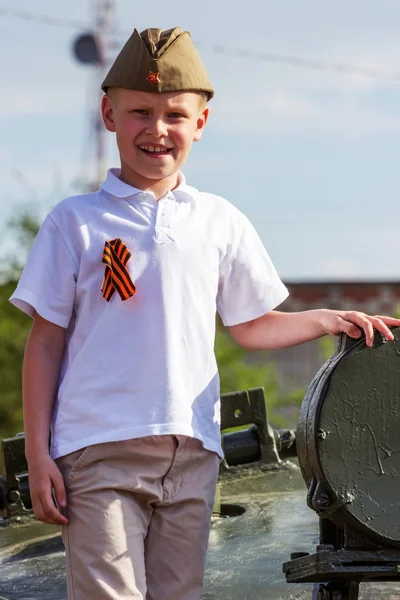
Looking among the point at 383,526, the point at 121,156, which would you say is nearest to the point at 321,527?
the point at 383,526

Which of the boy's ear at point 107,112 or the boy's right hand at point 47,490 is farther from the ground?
the boy's ear at point 107,112

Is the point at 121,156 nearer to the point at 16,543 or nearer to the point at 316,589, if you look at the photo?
the point at 316,589

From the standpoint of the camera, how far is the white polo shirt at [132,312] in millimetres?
3252

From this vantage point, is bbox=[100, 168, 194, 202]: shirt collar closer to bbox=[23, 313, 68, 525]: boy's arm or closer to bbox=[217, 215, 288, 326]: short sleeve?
bbox=[217, 215, 288, 326]: short sleeve

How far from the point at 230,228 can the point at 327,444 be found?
73 centimetres

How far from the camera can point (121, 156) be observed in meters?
3.47

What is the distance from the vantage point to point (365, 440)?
3.11 m

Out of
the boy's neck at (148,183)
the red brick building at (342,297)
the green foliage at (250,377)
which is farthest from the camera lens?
the red brick building at (342,297)

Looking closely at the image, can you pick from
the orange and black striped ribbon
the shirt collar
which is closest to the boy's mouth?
the shirt collar

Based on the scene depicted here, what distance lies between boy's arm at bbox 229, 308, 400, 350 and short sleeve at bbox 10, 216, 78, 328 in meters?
0.53

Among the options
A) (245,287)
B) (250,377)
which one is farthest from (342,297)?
(245,287)

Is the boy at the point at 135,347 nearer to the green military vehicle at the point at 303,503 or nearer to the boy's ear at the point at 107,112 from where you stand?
the boy's ear at the point at 107,112

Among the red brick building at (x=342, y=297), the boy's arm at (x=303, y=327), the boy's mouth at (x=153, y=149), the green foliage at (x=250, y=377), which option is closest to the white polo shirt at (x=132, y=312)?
the boy's mouth at (x=153, y=149)

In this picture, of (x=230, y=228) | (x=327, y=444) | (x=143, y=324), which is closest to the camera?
(x=327, y=444)
